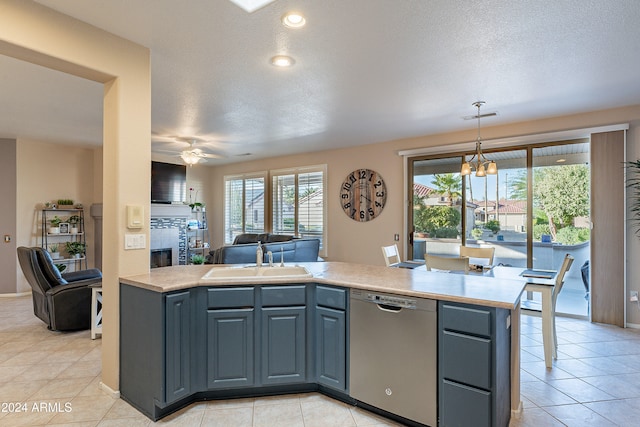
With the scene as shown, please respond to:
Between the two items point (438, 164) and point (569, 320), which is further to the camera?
point (438, 164)

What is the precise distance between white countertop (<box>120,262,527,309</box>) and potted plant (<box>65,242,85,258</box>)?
4605mm

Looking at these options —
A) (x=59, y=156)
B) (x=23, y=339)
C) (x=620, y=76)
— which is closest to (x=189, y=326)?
(x=23, y=339)

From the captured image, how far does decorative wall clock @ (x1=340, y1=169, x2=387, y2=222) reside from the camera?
5.90 metres

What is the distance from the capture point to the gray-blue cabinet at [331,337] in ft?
7.78

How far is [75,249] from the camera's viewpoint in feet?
20.2

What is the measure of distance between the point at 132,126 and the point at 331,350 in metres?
2.21

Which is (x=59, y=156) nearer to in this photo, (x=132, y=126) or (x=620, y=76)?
(x=132, y=126)

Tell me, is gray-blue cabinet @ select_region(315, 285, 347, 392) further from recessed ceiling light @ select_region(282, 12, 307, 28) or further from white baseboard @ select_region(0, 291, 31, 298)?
white baseboard @ select_region(0, 291, 31, 298)

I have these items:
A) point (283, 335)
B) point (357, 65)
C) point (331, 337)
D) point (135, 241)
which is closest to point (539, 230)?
point (357, 65)

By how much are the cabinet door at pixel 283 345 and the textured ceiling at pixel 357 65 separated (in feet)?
6.64

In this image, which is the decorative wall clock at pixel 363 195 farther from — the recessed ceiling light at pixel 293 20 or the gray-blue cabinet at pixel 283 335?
the recessed ceiling light at pixel 293 20

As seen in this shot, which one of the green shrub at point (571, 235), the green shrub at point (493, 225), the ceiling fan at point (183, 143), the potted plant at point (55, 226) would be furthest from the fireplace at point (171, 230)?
the green shrub at point (571, 235)

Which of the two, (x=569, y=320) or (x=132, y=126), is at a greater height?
(x=132, y=126)

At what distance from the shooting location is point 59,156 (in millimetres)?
6219
